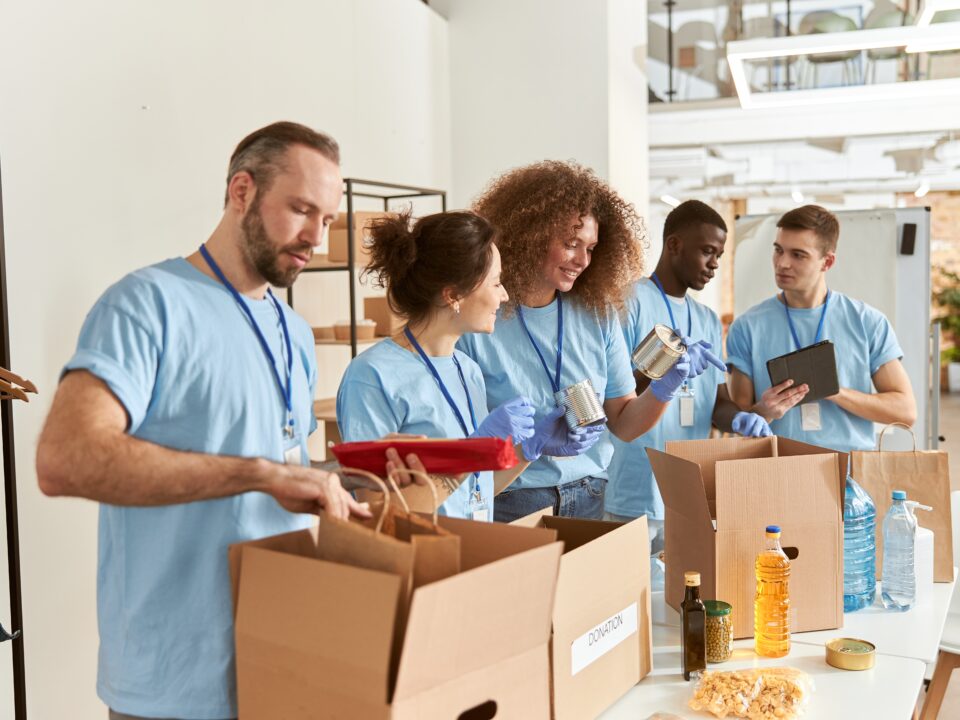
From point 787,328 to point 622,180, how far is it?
6.46 feet

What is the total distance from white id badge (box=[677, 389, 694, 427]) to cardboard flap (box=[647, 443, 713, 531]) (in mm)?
980

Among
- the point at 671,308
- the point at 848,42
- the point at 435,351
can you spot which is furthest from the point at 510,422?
the point at 848,42

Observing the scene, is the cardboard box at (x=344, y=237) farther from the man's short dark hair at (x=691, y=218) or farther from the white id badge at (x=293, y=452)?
the white id badge at (x=293, y=452)

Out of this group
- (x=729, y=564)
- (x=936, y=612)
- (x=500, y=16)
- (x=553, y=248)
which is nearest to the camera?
(x=729, y=564)

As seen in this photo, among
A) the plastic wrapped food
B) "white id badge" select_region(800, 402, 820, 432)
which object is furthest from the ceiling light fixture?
the plastic wrapped food

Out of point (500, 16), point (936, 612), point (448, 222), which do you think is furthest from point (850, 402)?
point (500, 16)

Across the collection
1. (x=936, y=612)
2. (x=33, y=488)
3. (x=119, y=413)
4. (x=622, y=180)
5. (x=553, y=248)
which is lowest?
(x=936, y=612)

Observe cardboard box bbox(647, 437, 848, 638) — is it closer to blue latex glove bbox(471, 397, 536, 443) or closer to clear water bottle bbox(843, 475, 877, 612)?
clear water bottle bbox(843, 475, 877, 612)

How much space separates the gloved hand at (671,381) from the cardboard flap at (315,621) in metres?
1.36

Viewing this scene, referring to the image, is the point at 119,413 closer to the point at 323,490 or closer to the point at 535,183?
the point at 323,490

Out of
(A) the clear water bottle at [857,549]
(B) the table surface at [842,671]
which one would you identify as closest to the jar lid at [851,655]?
(B) the table surface at [842,671]

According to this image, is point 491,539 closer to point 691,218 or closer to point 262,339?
point 262,339

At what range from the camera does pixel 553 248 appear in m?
2.23

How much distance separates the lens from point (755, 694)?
53.4 inches
